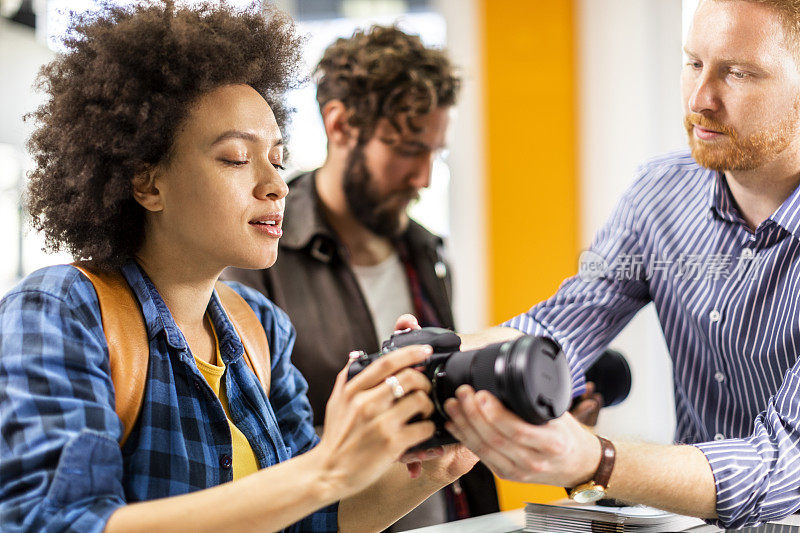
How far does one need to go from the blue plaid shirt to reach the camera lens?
32 centimetres

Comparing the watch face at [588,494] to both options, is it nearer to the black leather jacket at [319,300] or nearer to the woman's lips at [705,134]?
the woman's lips at [705,134]

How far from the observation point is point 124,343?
1.02 meters

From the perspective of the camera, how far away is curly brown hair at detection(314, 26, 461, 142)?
2105 millimetres

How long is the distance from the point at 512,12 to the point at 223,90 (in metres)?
2.38

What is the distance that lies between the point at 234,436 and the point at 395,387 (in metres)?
0.32

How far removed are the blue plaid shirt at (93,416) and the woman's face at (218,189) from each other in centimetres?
8

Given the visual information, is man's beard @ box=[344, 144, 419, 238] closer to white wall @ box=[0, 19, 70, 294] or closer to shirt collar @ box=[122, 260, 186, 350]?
shirt collar @ box=[122, 260, 186, 350]

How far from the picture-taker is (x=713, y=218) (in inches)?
63.7

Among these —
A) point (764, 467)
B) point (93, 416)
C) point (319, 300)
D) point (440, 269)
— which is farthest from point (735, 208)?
point (93, 416)

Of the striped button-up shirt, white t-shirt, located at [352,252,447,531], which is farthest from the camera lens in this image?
white t-shirt, located at [352,252,447,531]

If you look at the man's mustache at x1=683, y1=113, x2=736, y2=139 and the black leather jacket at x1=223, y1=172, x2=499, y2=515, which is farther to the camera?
the black leather jacket at x1=223, y1=172, x2=499, y2=515

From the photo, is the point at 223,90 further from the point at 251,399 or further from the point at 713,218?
the point at 713,218

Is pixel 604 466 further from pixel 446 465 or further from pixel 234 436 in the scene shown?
pixel 234 436

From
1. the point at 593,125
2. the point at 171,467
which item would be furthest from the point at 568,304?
the point at 593,125
